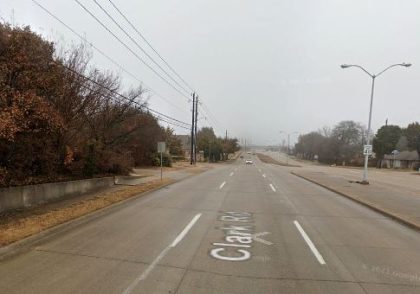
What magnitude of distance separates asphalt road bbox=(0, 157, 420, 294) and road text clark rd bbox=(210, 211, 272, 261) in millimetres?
23

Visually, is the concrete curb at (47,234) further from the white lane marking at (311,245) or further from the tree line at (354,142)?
the tree line at (354,142)

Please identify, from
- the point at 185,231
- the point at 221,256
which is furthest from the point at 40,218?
the point at 221,256

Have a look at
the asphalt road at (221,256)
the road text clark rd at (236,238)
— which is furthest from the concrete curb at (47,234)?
the road text clark rd at (236,238)

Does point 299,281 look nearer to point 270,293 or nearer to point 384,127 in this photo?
point 270,293

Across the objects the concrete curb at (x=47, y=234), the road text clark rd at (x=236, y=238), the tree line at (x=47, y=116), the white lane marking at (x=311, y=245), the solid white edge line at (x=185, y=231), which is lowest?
the concrete curb at (x=47, y=234)

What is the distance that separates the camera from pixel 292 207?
58.2ft

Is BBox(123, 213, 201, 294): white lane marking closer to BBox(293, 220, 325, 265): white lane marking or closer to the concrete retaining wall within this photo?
BBox(293, 220, 325, 265): white lane marking

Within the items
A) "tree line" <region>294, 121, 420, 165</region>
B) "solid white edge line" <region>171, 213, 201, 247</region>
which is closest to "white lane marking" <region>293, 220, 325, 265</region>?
"solid white edge line" <region>171, 213, 201, 247</region>

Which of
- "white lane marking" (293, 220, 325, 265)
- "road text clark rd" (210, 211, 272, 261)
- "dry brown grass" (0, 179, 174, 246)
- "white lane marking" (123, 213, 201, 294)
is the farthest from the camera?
"dry brown grass" (0, 179, 174, 246)

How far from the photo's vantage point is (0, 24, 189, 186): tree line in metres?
14.1

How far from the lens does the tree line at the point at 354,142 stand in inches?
4838

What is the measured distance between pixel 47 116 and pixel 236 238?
7692 mm

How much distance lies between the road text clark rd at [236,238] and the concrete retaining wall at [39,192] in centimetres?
689

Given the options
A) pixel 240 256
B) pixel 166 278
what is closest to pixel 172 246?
pixel 240 256
